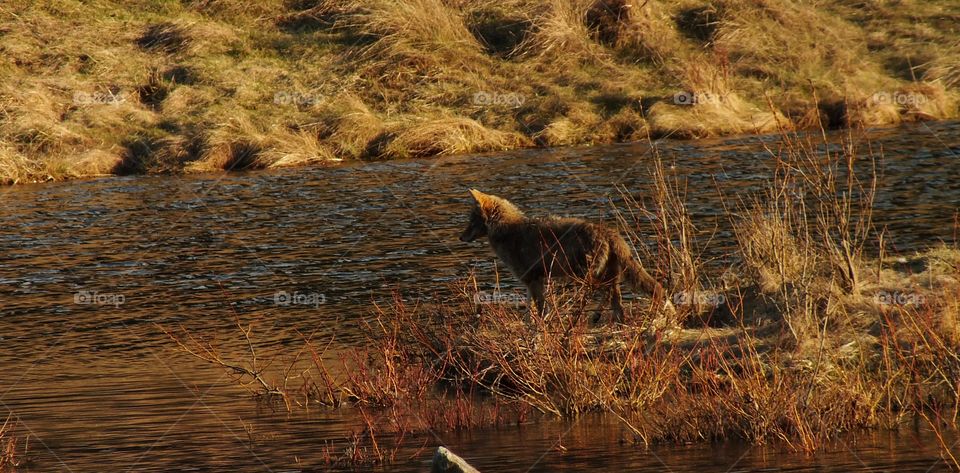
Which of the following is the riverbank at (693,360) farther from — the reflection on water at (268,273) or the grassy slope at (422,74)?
the grassy slope at (422,74)

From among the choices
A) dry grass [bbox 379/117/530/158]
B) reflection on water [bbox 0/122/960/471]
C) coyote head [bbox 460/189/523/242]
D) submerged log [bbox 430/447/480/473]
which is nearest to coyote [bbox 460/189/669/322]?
coyote head [bbox 460/189/523/242]

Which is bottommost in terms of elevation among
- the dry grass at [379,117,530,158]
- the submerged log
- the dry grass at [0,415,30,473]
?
the submerged log

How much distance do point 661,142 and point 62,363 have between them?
22135 mm

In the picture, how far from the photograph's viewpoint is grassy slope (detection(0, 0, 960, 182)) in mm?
33062

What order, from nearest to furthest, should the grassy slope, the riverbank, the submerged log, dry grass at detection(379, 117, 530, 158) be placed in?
the submerged log < the riverbank < dry grass at detection(379, 117, 530, 158) < the grassy slope

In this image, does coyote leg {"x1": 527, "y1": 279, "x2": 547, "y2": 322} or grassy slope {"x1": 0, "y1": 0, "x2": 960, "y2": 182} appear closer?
→ coyote leg {"x1": 527, "y1": 279, "x2": 547, "y2": 322}

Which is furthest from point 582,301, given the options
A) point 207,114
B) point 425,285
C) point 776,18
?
point 776,18

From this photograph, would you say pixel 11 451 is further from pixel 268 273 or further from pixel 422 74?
pixel 422 74

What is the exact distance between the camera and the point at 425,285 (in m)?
15.9

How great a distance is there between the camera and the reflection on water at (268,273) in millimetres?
9203

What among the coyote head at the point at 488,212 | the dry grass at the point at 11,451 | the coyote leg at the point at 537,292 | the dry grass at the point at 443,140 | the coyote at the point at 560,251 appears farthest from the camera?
the dry grass at the point at 443,140

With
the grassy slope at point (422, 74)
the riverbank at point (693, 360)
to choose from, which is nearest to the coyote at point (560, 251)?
the riverbank at point (693, 360)

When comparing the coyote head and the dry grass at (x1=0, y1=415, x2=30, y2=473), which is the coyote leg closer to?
the coyote head

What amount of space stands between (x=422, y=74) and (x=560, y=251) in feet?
89.9
